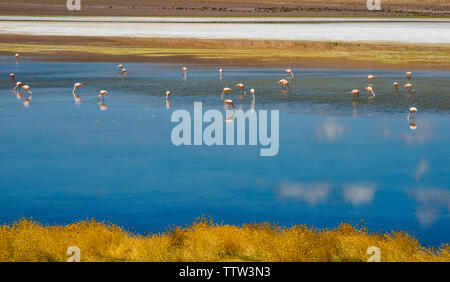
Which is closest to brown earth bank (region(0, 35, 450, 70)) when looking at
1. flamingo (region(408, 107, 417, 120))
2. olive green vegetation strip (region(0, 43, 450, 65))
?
olive green vegetation strip (region(0, 43, 450, 65))

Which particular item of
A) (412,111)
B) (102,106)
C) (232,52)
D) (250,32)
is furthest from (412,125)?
(250,32)

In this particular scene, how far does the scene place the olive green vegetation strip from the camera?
5319 cm

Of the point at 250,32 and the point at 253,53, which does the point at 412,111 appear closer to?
the point at 253,53

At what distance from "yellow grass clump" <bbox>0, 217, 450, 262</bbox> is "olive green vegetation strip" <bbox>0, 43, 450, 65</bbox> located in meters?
40.1

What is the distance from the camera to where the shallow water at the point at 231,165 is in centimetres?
1321

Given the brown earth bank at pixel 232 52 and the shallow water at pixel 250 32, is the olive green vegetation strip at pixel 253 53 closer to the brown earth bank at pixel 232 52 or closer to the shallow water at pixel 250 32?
the brown earth bank at pixel 232 52

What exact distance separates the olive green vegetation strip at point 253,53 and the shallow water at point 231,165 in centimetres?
2294

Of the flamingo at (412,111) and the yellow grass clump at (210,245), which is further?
the flamingo at (412,111)

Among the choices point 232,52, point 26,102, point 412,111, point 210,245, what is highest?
point 232,52

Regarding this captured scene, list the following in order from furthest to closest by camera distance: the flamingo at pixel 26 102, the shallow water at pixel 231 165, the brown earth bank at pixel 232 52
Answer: the brown earth bank at pixel 232 52 < the flamingo at pixel 26 102 < the shallow water at pixel 231 165

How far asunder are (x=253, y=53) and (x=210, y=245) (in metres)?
48.4

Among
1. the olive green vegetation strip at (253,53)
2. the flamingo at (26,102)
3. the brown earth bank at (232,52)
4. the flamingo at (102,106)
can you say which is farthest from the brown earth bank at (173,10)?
the flamingo at (102,106)

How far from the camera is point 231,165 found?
56.3 ft
